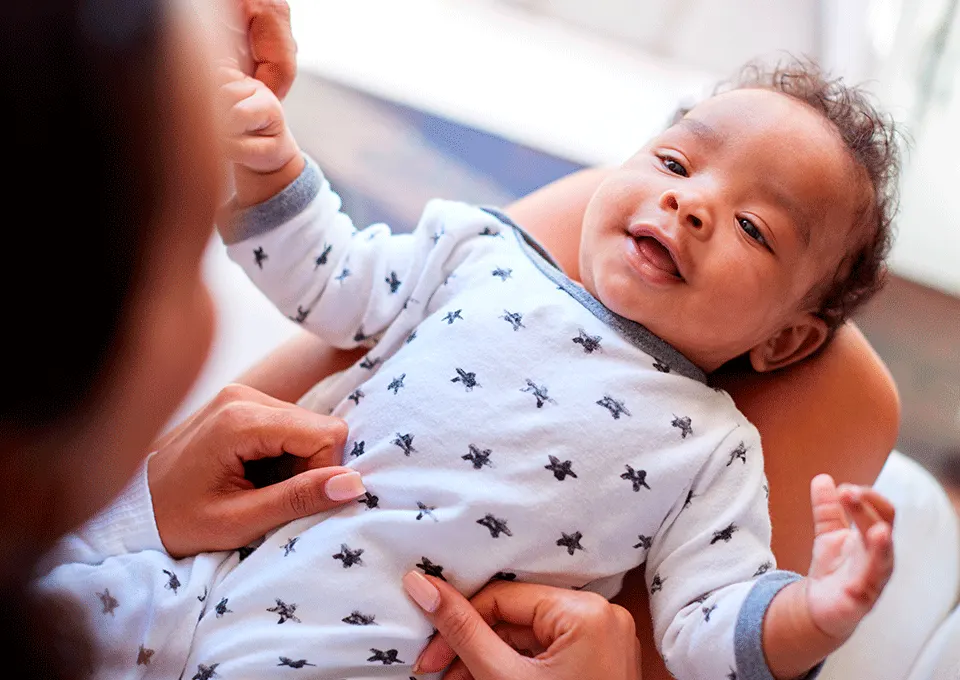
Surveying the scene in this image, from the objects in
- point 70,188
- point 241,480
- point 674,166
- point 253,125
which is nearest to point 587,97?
point 674,166

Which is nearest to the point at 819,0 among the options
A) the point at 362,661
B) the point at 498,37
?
the point at 498,37

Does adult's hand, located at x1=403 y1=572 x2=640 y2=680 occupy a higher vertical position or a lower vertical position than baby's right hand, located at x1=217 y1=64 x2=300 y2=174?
lower

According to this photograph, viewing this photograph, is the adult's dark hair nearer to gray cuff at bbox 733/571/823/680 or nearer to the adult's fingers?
the adult's fingers

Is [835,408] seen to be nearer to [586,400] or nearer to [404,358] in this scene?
[586,400]

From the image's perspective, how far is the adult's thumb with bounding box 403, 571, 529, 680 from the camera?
0.86 meters

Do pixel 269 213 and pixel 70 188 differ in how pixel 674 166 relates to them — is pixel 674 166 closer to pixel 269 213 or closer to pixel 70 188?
pixel 269 213

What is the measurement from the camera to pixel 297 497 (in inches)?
36.9

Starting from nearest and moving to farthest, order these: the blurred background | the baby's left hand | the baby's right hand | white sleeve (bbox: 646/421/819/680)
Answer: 1. the baby's left hand
2. white sleeve (bbox: 646/421/819/680)
3. the baby's right hand
4. the blurred background

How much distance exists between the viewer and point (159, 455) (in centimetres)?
105

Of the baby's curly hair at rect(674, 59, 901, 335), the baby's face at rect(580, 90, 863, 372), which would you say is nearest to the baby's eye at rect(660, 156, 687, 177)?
the baby's face at rect(580, 90, 863, 372)

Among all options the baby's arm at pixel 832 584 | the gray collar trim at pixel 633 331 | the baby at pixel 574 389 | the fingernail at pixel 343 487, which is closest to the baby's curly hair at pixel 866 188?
the baby at pixel 574 389

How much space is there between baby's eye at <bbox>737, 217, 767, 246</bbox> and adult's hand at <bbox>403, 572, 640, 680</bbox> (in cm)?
42

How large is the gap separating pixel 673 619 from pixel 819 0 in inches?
79.6

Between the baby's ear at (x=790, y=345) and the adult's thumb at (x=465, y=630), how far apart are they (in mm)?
463
